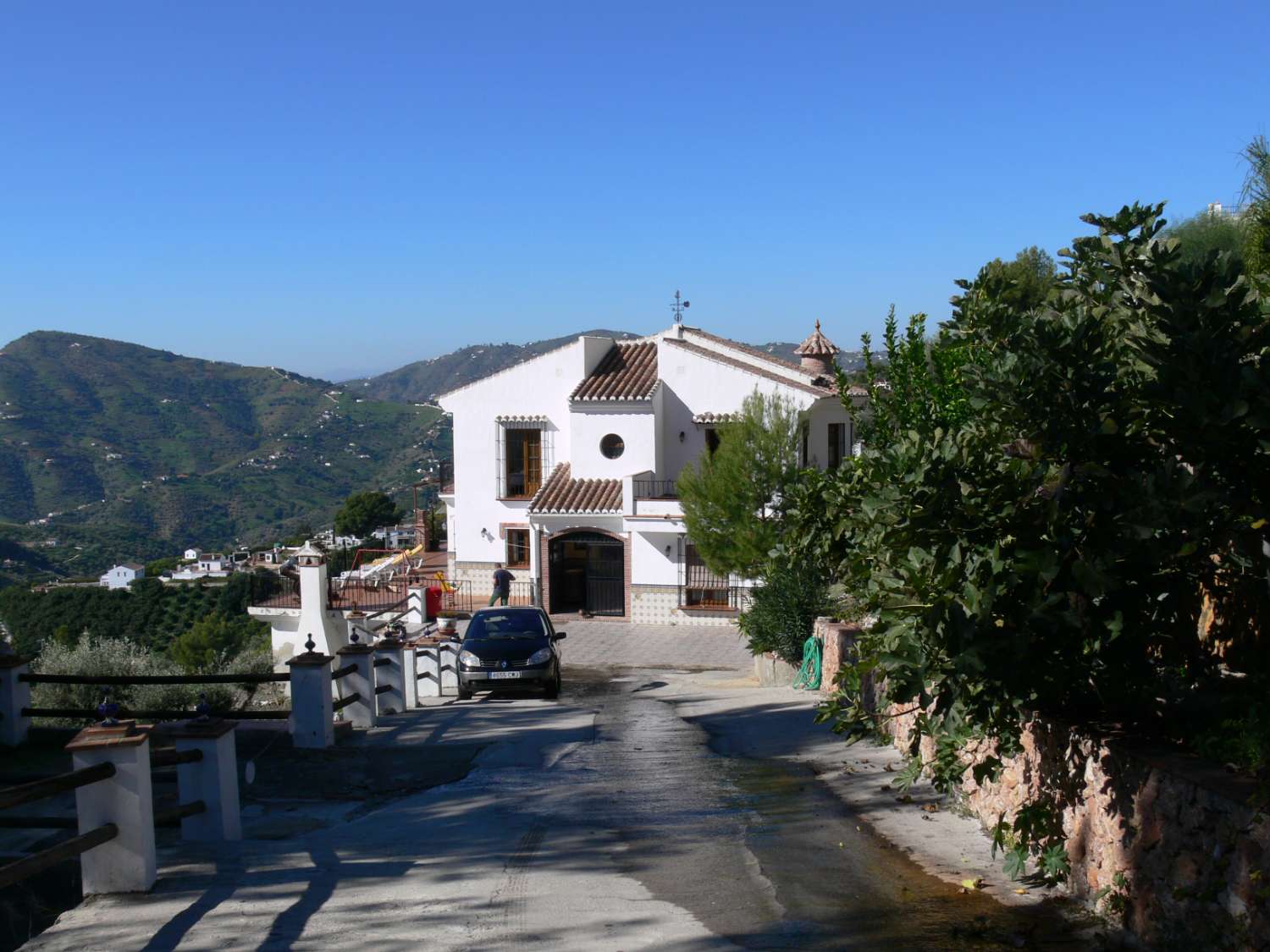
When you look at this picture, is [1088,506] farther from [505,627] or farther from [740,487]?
[740,487]

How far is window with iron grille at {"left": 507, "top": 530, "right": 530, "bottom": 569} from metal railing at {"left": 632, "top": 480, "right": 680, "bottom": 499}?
4.30 m

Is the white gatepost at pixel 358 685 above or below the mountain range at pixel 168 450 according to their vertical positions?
below

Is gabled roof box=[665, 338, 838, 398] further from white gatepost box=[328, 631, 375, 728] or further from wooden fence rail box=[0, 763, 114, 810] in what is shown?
wooden fence rail box=[0, 763, 114, 810]

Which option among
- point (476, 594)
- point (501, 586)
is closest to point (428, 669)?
point (501, 586)

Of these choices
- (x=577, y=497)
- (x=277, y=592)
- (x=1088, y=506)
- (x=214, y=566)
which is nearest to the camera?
(x=1088, y=506)

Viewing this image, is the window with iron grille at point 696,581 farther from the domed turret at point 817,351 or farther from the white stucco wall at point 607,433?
the domed turret at point 817,351

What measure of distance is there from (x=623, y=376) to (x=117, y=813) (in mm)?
27710

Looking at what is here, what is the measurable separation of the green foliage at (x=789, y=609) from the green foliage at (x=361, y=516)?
53881mm

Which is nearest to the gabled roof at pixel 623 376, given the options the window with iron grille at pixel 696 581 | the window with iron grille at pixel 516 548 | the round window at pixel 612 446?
the round window at pixel 612 446

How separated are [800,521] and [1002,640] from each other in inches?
186

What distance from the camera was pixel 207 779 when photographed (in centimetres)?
789

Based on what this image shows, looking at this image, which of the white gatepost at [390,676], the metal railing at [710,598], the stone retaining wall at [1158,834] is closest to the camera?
the stone retaining wall at [1158,834]

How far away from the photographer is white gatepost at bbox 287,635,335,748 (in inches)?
438

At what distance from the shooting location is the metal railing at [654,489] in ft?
104
